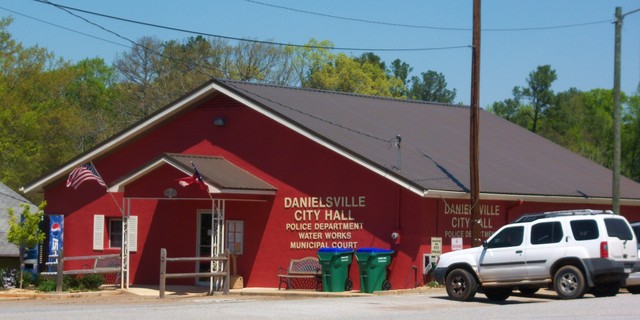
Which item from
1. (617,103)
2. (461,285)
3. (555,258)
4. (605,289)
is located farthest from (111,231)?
(605,289)

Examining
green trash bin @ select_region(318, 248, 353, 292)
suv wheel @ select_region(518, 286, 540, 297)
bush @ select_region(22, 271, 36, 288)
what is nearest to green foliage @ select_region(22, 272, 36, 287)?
bush @ select_region(22, 271, 36, 288)

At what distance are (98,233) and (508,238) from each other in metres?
15.5

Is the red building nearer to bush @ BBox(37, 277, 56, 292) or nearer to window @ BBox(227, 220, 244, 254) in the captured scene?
window @ BBox(227, 220, 244, 254)

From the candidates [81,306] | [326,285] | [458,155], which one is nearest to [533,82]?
[458,155]

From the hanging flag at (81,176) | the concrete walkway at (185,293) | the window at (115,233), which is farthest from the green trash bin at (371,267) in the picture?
the window at (115,233)

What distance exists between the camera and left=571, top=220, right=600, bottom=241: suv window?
22.9 m

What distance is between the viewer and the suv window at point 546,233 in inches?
919

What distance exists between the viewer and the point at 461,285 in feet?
80.5

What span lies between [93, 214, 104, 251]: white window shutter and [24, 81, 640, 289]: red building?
0.04m

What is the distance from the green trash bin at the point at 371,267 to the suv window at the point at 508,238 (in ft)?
15.5

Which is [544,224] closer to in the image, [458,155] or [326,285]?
[326,285]

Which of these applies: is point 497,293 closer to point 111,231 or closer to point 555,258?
point 555,258

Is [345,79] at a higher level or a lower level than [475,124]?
higher

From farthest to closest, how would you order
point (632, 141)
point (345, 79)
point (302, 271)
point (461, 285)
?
point (632, 141) < point (345, 79) < point (302, 271) < point (461, 285)
